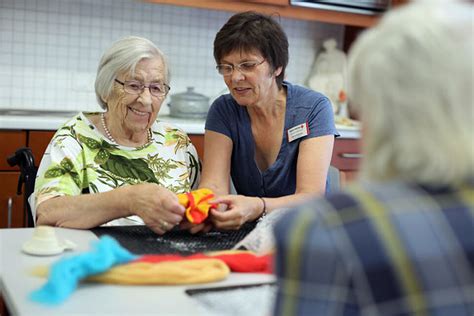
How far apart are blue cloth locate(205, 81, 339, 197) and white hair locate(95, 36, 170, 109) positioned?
0.34m

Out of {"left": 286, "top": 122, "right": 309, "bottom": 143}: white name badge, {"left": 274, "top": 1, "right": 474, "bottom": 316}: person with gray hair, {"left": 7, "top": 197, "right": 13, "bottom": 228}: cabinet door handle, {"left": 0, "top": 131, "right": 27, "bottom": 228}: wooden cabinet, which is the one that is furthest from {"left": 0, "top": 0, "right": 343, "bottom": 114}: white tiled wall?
{"left": 274, "top": 1, "right": 474, "bottom": 316}: person with gray hair

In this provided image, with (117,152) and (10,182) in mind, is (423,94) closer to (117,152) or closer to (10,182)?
(117,152)

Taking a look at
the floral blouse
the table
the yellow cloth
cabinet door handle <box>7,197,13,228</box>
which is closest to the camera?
the table

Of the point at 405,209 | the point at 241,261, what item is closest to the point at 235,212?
the point at 241,261

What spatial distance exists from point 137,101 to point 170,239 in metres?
0.61

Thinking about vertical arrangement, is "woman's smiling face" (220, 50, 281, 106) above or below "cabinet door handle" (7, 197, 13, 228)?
above

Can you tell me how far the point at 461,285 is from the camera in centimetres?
89

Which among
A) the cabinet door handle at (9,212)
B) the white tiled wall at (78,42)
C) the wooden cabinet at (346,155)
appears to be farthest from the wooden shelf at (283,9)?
the cabinet door handle at (9,212)

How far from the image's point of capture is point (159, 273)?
54.9 inches

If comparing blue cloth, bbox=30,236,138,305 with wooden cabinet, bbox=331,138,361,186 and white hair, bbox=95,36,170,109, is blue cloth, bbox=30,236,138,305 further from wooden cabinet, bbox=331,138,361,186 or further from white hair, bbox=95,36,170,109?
wooden cabinet, bbox=331,138,361,186

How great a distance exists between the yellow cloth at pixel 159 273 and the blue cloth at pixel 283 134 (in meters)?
0.93

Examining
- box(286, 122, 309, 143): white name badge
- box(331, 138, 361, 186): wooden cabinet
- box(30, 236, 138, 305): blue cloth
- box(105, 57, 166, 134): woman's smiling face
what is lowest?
box(331, 138, 361, 186): wooden cabinet

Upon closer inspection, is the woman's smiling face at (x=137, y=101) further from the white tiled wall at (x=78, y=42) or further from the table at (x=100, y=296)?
the white tiled wall at (x=78, y=42)

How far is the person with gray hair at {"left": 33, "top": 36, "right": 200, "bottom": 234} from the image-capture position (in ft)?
6.26
